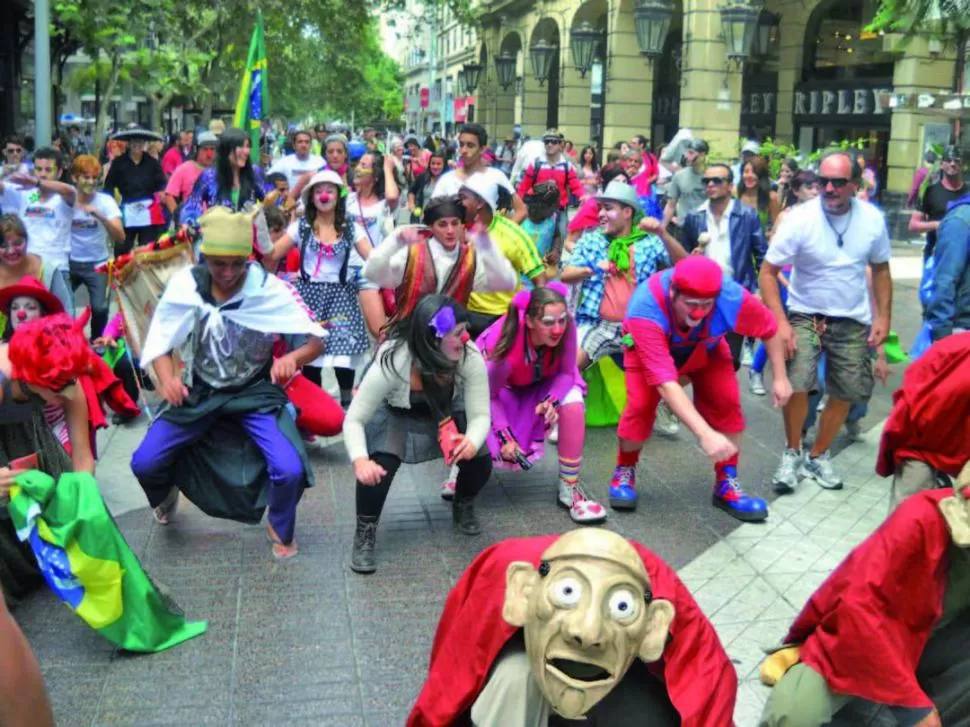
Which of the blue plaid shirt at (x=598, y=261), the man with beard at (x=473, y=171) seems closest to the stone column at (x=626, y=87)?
the man with beard at (x=473, y=171)

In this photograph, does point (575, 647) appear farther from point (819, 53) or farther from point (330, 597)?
point (819, 53)

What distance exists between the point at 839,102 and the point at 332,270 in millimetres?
18053

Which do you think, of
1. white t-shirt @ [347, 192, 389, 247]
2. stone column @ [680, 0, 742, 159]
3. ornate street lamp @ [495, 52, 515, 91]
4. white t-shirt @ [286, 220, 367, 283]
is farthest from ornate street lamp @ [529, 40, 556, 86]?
white t-shirt @ [286, 220, 367, 283]

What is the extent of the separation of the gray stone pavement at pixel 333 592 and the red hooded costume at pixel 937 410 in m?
1.05

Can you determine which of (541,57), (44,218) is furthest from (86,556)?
(541,57)

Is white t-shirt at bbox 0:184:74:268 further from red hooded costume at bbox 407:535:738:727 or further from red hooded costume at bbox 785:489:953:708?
red hooded costume at bbox 785:489:953:708

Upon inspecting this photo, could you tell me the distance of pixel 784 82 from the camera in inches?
995

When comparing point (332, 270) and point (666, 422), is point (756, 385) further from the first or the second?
point (332, 270)

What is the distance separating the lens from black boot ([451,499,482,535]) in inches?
240

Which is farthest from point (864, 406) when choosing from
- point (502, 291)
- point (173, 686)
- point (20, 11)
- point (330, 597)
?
point (20, 11)

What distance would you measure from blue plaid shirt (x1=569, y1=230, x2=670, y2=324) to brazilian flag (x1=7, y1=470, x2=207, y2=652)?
3.84 metres

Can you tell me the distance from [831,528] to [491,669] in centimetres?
371

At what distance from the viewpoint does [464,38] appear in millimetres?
63250

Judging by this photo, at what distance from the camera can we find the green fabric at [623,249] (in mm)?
7484
